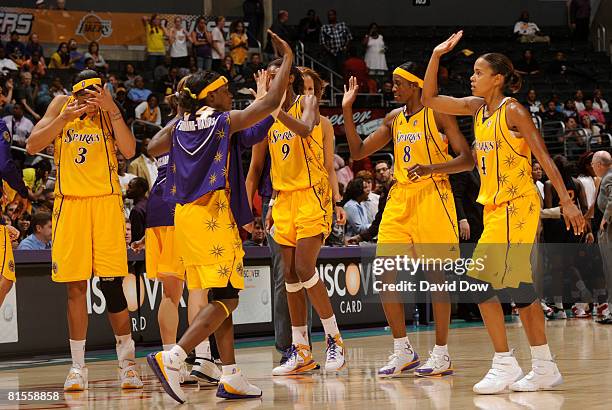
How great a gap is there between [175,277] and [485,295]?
2312 millimetres

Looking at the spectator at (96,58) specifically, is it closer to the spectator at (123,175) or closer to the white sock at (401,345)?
the spectator at (123,175)

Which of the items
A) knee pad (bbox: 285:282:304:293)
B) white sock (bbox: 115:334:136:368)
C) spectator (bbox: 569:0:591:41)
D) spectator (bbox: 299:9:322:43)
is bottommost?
white sock (bbox: 115:334:136:368)

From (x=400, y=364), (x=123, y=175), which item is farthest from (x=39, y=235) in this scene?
(x=400, y=364)

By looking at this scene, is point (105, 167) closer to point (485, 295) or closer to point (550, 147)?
point (485, 295)

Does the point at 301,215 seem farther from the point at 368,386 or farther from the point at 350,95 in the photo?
the point at 368,386

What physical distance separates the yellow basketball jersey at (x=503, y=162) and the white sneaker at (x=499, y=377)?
3.34 feet

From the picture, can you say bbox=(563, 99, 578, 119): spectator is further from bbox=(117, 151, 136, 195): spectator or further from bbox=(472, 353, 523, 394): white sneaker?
bbox=(472, 353, 523, 394): white sneaker

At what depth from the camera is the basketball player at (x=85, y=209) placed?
23.1 ft

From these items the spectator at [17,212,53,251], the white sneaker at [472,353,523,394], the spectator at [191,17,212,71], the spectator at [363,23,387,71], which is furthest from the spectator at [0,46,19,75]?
the white sneaker at [472,353,523,394]

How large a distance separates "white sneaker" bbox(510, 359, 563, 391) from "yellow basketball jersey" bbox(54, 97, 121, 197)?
3061 millimetres

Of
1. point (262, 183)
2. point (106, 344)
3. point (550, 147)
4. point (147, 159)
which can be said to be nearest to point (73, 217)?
point (262, 183)

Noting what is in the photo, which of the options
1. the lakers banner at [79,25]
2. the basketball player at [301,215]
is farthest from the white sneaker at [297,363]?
the lakers banner at [79,25]

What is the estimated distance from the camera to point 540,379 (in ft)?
21.3

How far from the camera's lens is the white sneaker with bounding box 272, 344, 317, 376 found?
26.0 feet
